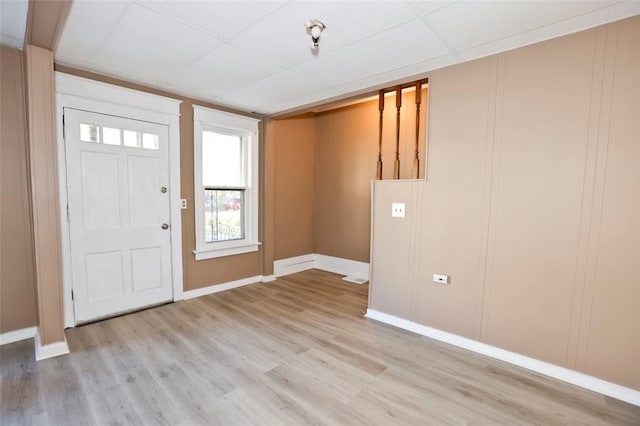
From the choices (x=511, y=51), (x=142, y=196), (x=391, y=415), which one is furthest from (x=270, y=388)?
(x=511, y=51)

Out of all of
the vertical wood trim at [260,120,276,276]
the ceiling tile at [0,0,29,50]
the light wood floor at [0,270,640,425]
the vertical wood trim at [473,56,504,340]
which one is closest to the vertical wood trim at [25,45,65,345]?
the ceiling tile at [0,0,29,50]

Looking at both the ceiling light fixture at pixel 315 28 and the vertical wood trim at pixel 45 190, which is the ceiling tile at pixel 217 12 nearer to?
the ceiling light fixture at pixel 315 28

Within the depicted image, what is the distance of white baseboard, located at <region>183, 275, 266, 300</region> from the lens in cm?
366

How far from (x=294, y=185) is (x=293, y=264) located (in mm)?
1336

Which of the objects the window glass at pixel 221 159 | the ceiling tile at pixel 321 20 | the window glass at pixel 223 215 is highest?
the ceiling tile at pixel 321 20

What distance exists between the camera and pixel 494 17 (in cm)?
189

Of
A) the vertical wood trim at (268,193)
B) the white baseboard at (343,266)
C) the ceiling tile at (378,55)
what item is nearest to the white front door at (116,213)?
the vertical wood trim at (268,193)

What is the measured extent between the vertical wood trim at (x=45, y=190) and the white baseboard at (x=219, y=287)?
1.39 meters

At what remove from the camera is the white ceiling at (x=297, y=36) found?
1808 mm

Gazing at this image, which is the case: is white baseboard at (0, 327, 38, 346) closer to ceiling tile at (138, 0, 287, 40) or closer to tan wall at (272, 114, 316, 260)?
tan wall at (272, 114, 316, 260)

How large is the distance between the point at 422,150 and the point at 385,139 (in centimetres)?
64

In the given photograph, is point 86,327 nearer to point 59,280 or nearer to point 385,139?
point 59,280

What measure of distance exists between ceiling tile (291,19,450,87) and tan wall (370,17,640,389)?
42cm

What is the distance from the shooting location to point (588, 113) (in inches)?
79.3
